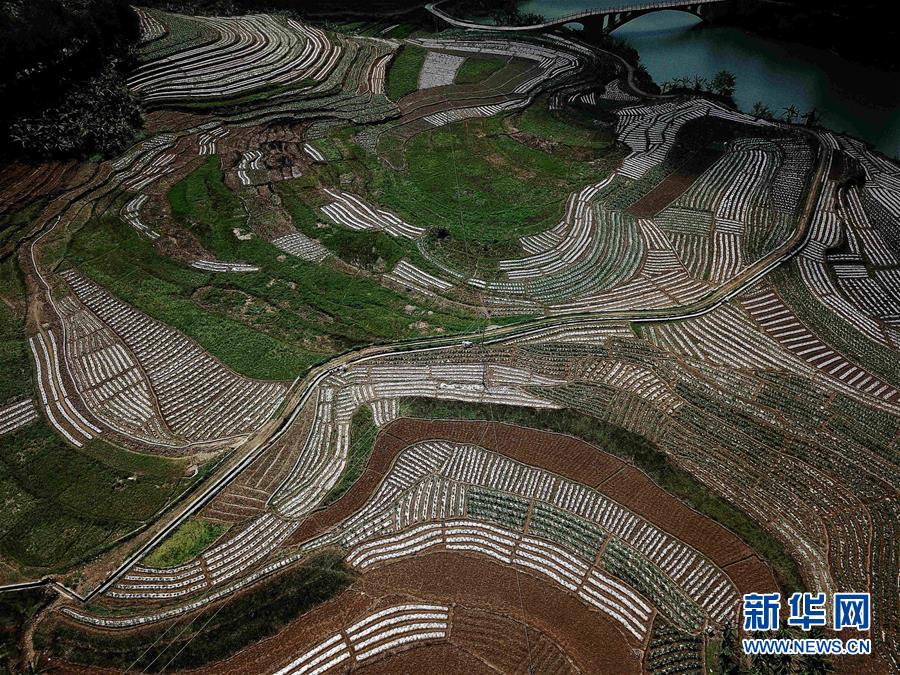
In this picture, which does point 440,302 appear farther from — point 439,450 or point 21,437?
point 21,437

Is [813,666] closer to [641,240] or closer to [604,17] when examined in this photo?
[641,240]

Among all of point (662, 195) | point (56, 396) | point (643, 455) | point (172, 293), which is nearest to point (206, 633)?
point (56, 396)

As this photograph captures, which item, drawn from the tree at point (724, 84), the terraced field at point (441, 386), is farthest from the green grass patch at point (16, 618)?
the tree at point (724, 84)

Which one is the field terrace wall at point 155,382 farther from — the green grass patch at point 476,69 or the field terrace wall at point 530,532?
the green grass patch at point 476,69

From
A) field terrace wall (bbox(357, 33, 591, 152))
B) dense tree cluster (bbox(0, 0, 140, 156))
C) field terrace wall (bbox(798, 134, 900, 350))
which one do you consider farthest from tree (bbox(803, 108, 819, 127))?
dense tree cluster (bbox(0, 0, 140, 156))

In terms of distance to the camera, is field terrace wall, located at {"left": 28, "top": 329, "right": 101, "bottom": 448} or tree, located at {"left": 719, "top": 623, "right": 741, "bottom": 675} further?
field terrace wall, located at {"left": 28, "top": 329, "right": 101, "bottom": 448}

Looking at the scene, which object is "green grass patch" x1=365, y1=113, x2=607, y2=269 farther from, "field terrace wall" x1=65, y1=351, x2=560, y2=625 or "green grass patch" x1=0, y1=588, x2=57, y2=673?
"green grass patch" x1=0, y1=588, x2=57, y2=673

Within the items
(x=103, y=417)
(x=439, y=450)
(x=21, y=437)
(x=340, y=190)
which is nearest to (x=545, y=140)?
(x=340, y=190)
